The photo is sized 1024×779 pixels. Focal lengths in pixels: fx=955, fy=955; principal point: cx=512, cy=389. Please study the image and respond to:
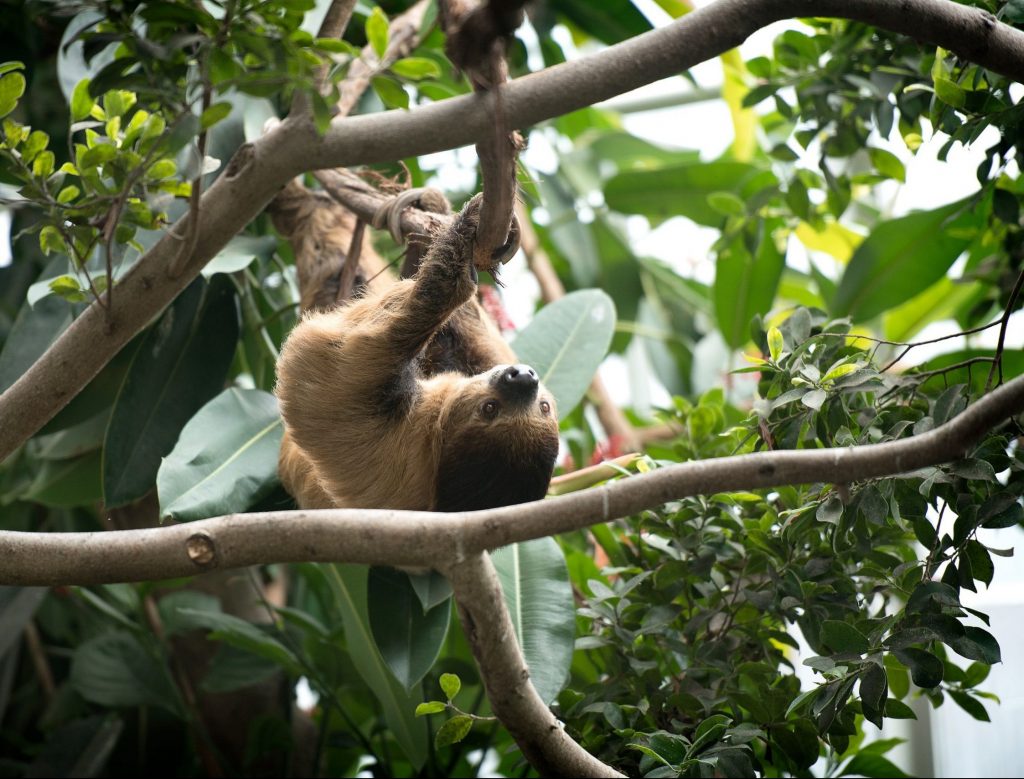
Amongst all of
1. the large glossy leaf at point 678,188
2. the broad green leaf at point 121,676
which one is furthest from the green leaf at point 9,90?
the large glossy leaf at point 678,188

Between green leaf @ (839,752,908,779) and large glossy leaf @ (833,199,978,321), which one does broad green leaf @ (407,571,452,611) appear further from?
large glossy leaf @ (833,199,978,321)

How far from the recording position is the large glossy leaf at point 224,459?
1513mm

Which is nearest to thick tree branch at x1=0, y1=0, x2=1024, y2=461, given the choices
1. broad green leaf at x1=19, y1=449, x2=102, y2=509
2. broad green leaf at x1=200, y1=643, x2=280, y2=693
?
broad green leaf at x1=19, y1=449, x2=102, y2=509

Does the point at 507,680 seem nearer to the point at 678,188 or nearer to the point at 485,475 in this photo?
the point at 485,475

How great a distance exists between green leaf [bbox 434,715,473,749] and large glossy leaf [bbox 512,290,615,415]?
33.5 inches

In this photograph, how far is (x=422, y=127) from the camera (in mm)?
1122

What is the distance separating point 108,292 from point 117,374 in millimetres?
890

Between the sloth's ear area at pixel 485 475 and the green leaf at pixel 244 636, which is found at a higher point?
the sloth's ear area at pixel 485 475

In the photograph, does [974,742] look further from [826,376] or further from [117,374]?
[117,374]

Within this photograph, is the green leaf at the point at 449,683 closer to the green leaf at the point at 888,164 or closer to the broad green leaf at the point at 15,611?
the broad green leaf at the point at 15,611

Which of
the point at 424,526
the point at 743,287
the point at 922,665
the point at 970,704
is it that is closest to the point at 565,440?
the point at 743,287

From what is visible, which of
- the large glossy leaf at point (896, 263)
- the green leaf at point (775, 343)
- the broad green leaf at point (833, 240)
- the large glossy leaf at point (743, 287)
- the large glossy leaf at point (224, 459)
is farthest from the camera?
the broad green leaf at point (833, 240)

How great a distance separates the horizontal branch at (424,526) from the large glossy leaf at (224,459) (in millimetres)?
372

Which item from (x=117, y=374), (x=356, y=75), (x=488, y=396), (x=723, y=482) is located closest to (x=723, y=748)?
(x=723, y=482)
